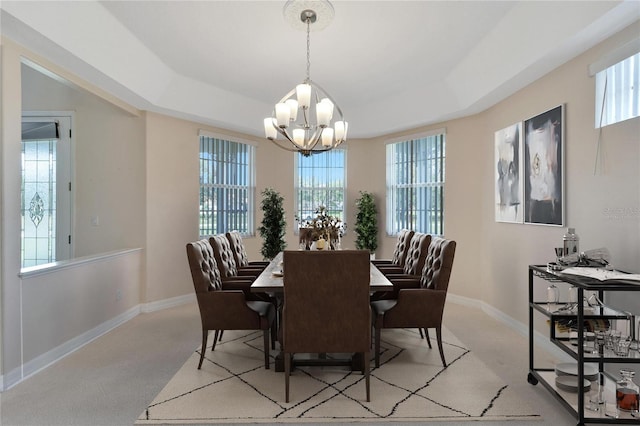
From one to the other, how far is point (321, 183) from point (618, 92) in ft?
15.3

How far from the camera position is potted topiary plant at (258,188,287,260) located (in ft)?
19.8

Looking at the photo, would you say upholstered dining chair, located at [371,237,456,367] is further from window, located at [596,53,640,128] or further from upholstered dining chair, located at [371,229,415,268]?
window, located at [596,53,640,128]

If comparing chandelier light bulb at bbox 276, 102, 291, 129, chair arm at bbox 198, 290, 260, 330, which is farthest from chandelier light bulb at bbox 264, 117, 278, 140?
chair arm at bbox 198, 290, 260, 330

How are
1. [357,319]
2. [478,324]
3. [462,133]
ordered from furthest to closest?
[462,133] → [478,324] → [357,319]

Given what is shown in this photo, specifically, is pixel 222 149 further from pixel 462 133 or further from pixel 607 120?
pixel 607 120

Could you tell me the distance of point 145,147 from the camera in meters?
4.94

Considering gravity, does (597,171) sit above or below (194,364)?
above

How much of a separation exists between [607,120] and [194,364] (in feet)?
12.2

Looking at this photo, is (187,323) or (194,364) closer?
(194,364)

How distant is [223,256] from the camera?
390cm

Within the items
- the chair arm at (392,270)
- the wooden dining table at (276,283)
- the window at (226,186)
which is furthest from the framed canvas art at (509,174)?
the window at (226,186)

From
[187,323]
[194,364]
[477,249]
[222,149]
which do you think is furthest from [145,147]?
[477,249]

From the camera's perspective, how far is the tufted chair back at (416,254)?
12.7 feet

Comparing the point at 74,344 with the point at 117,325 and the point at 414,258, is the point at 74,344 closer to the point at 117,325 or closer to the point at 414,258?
the point at 117,325
